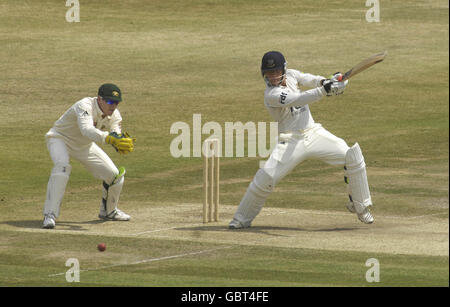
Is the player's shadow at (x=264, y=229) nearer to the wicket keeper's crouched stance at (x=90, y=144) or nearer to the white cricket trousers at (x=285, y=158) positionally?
the white cricket trousers at (x=285, y=158)

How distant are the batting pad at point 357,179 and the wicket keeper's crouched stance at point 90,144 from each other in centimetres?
236

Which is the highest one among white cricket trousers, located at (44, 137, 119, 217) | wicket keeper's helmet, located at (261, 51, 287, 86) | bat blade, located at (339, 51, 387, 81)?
wicket keeper's helmet, located at (261, 51, 287, 86)

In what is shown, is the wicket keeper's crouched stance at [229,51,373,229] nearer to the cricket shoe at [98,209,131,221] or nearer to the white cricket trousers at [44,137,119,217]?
the cricket shoe at [98,209,131,221]

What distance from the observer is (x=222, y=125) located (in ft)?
70.6

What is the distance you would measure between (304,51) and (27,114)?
28.2 feet

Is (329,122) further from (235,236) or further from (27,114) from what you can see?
(235,236)

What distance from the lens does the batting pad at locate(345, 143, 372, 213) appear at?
36.3 ft

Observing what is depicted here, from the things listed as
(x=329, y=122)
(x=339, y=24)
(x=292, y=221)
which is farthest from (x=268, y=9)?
(x=292, y=221)

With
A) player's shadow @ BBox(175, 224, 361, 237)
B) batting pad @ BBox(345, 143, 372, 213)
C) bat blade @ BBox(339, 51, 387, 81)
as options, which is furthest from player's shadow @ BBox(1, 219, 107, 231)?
bat blade @ BBox(339, 51, 387, 81)

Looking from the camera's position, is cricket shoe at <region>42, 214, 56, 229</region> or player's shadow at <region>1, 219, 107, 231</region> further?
player's shadow at <region>1, 219, 107, 231</region>

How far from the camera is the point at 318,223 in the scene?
11.6 m
